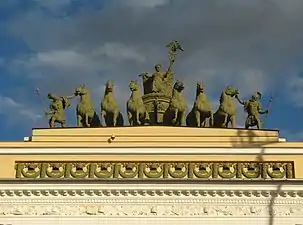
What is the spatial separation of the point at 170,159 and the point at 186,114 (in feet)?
9.74

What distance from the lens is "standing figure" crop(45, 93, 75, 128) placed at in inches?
1094

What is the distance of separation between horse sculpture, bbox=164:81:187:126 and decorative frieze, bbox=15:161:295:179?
2918mm

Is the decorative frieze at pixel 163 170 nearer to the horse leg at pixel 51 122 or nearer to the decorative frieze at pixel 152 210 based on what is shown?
the decorative frieze at pixel 152 210

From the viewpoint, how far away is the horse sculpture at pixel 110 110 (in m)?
27.8

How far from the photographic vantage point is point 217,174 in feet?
81.7

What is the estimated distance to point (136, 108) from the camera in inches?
1096

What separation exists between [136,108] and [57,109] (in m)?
2.92

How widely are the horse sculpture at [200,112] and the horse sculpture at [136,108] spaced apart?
1628 millimetres

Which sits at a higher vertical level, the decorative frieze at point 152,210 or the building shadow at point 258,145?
the building shadow at point 258,145

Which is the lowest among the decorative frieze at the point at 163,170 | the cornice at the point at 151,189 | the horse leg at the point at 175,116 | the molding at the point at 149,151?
the cornice at the point at 151,189

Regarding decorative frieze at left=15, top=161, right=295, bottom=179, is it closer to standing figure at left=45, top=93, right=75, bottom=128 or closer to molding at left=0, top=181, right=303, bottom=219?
molding at left=0, top=181, right=303, bottom=219

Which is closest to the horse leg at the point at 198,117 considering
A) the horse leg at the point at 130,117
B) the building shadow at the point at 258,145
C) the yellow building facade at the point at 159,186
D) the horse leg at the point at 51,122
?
the building shadow at the point at 258,145

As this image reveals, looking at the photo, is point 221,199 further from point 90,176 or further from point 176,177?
point 90,176

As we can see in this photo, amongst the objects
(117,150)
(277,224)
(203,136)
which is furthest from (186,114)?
(277,224)
